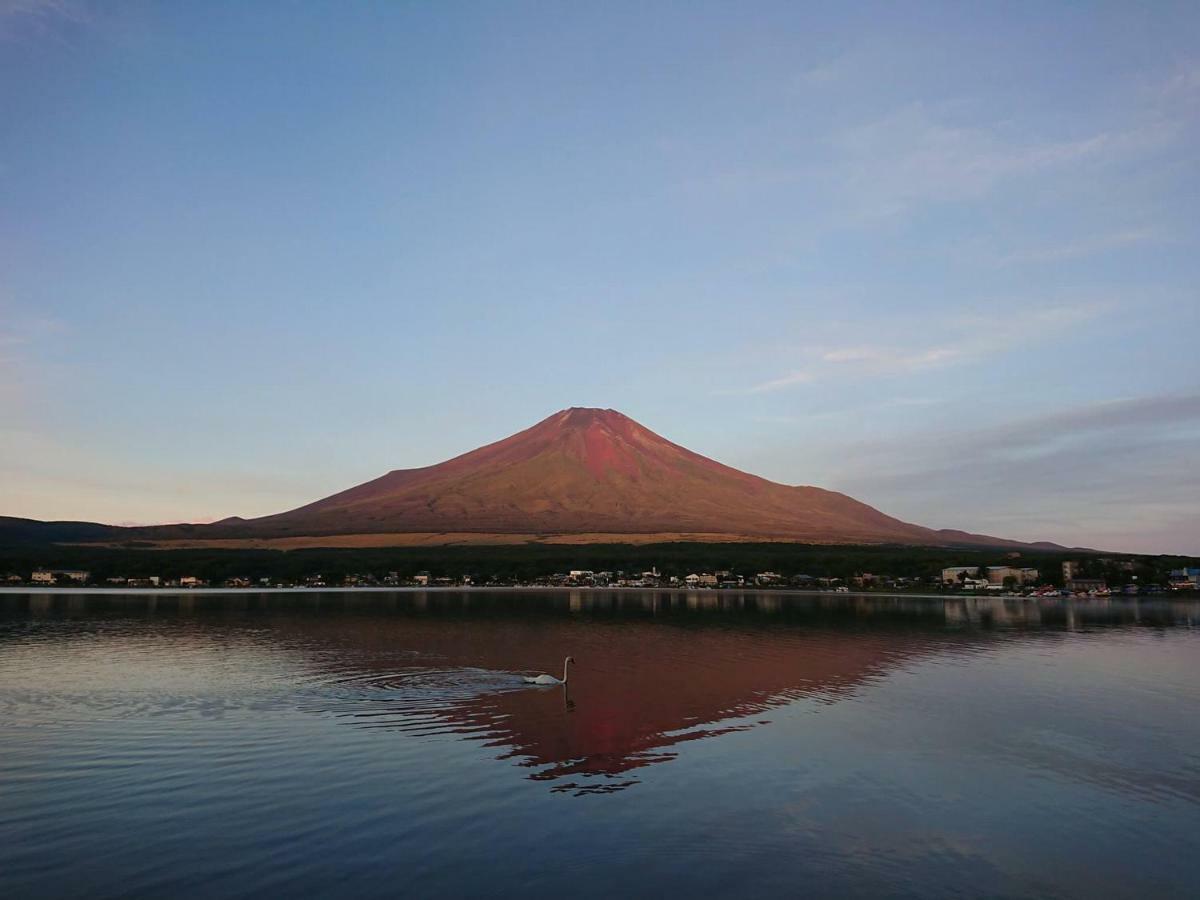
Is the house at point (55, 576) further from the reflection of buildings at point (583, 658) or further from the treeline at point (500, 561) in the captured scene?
the reflection of buildings at point (583, 658)

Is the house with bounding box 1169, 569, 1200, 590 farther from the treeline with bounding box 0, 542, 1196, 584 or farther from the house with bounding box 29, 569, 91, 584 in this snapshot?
the house with bounding box 29, 569, 91, 584

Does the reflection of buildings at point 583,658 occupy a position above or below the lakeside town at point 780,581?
below

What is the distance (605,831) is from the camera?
15.3 meters

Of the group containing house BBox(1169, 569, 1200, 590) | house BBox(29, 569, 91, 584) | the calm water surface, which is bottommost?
the calm water surface

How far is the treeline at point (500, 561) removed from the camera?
15475 centimetres

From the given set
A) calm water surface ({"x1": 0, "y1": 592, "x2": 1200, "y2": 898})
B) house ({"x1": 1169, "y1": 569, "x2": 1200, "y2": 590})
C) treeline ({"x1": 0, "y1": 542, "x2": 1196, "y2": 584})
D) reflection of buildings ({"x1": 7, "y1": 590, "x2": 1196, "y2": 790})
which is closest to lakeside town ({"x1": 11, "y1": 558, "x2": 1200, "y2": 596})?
house ({"x1": 1169, "y1": 569, "x2": 1200, "y2": 590})

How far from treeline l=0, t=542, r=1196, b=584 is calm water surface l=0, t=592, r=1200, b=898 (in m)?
120

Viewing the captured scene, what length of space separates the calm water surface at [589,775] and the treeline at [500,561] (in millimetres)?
119998

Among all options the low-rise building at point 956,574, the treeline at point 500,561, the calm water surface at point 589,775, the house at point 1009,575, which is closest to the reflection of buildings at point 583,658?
the calm water surface at point 589,775

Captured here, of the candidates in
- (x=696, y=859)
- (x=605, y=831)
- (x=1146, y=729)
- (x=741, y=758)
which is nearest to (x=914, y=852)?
(x=696, y=859)

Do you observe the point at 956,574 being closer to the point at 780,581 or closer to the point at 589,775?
the point at 780,581

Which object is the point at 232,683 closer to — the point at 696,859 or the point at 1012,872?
the point at 696,859

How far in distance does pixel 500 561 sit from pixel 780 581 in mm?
56080

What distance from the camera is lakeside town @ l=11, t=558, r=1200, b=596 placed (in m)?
140
